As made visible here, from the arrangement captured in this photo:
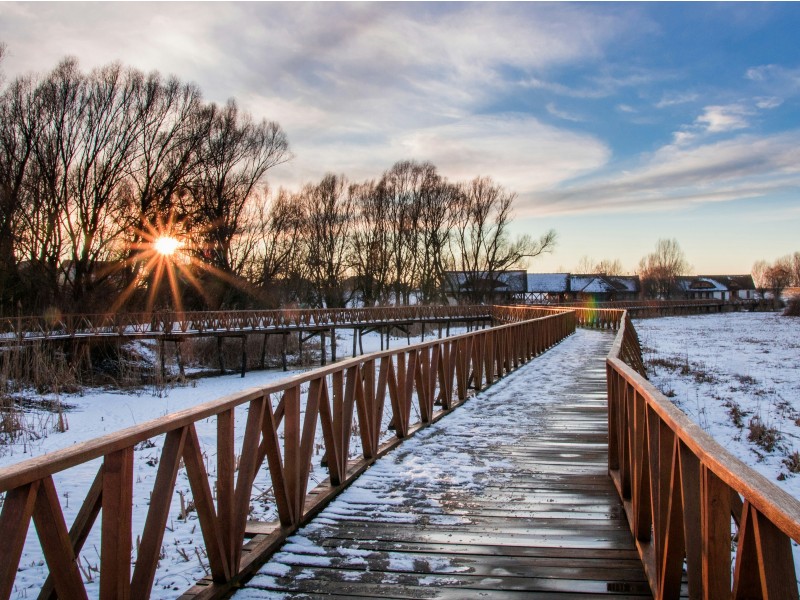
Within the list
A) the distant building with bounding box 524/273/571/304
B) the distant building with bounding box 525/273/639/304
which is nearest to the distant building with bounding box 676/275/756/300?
the distant building with bounding box 525/273/639/304

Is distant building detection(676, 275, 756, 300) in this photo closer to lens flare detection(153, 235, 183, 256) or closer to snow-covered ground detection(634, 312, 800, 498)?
snow-covered ground detection(634, 312, 800, 498)

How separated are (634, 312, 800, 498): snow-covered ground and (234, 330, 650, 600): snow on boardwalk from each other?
3185mm

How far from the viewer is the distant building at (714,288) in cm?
9969

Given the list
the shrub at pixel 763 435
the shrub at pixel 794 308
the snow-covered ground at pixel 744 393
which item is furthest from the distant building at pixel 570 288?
the shrub at pixel 763 435

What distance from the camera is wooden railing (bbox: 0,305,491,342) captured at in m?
21.4

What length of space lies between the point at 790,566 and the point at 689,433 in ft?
A: 2.64

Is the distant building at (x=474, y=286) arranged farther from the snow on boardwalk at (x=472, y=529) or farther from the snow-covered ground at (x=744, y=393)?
the snow on boardwalk at (x=472, y=529)

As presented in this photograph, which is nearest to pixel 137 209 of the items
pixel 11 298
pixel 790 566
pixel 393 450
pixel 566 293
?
pixel 11 298

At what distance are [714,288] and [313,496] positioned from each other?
108524mm

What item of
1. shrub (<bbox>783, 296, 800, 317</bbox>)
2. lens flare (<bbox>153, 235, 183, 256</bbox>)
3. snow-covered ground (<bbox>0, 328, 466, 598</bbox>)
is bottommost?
snow-covered ground (<bbox>0, 328, 466, 598</bbox>)

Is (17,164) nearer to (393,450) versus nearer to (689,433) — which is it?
(393,450)

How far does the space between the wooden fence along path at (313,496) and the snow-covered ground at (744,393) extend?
14.8ft

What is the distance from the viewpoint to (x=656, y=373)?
55.9 ft

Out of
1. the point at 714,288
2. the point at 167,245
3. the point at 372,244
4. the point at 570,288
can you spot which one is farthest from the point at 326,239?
the point at 714,288
